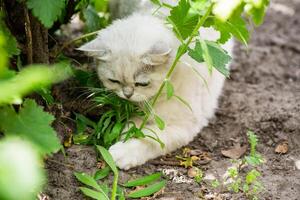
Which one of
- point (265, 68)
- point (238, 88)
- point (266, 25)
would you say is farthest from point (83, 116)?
point (266, 25)

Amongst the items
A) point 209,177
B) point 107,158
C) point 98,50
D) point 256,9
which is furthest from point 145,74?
point 256,9

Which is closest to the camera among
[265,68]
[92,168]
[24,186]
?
[24,186]

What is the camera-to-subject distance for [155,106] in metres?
2.71

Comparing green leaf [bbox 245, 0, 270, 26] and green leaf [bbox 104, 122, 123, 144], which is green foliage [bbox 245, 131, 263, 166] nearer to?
green leaf [bbox 104, 122, 123, 144]

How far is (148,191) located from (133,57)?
26.7 inches

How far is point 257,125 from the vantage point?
116 inches

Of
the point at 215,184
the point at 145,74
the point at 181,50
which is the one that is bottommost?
the point at 215,184

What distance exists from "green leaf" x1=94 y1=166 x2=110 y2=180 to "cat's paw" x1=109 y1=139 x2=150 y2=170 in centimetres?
8

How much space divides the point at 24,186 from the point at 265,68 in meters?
3.02

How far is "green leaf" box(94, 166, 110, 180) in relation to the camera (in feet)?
7.64

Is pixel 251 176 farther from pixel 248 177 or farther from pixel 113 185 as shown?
pixel 113 185

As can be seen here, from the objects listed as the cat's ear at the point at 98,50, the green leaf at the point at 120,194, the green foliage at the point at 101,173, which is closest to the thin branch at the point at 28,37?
the cat's ear at the point at 98,50

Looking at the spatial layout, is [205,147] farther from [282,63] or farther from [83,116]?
[282,63]

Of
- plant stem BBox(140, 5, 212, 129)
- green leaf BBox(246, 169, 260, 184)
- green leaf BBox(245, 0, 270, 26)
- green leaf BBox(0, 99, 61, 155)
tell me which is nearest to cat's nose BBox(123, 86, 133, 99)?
plant stem BBox(140, 5, 212, 129)
